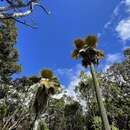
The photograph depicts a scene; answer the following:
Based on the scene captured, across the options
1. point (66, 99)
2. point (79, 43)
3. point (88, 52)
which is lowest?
point (88, 52)

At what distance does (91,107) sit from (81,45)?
30015 millimetres

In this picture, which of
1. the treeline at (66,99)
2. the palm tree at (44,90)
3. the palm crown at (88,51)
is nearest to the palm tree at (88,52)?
the palm crown at (88,51)

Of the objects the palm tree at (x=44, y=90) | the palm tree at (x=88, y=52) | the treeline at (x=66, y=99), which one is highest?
the treeline at (x=66, y=99)

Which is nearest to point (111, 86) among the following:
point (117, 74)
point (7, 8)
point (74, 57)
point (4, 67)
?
point (117, 74)

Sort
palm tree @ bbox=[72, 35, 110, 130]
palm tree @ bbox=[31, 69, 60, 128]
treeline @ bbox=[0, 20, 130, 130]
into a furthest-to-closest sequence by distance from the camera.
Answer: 1. treeline @ bbox=[0, 20, 130, 130]
2. palm tree @ bbox=[72, 35, 110, 130]
3. palm tree @ bbox=[31, 69, 60, 128]

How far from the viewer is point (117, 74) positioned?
6225 centimetres

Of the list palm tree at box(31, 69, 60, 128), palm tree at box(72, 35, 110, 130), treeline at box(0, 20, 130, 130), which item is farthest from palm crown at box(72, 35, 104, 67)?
treeline at box(0, 20, 130, 130)

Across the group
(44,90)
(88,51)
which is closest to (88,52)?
(88,51)

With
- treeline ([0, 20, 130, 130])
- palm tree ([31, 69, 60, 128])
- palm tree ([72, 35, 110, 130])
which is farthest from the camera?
treeline ([0, 20, 130, 130])

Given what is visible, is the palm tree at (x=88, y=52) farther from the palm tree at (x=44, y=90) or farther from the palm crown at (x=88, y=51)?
the palm tree at (x=44, y=90)

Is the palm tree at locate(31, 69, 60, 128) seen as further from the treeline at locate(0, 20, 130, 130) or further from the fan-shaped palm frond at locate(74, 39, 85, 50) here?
the treeline at locate(0, 20, 130, 130)

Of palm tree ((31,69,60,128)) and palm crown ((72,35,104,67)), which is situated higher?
palm crown ((72,35,104,67))

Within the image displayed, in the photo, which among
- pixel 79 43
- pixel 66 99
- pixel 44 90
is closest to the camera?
pixel 44 90

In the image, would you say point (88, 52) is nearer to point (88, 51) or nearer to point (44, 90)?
point (88, 51)
